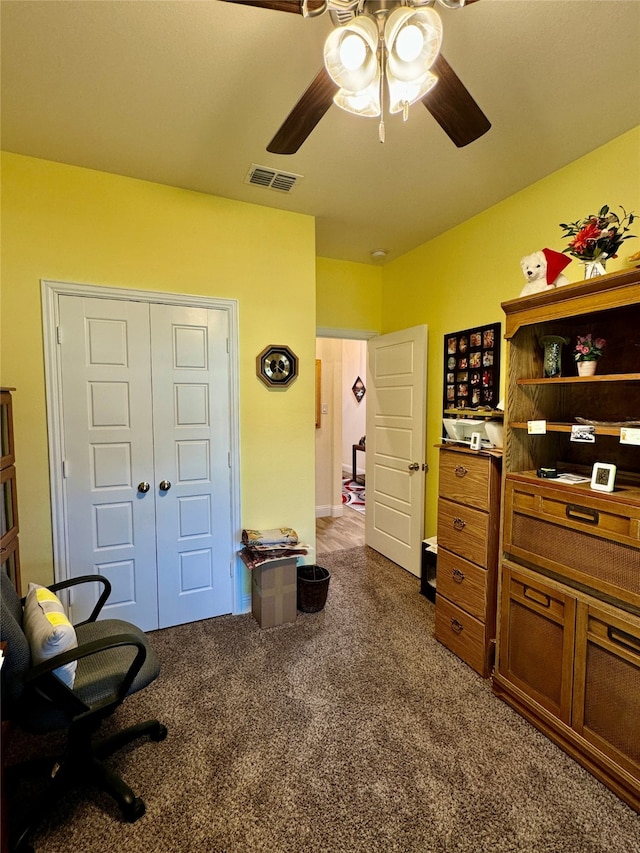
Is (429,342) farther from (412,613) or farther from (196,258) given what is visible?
(412,613)

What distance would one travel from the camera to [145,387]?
2.43m

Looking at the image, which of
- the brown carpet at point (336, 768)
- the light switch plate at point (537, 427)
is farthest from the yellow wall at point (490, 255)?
the brown carpet at point (336, 768)

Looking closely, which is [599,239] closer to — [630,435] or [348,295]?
[630,435]

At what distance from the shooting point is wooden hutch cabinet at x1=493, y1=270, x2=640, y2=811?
1444 millimetres

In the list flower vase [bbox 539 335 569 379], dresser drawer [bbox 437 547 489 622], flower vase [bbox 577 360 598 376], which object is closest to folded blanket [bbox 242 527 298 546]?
dresser drawer [bbox 437 547 489 622]

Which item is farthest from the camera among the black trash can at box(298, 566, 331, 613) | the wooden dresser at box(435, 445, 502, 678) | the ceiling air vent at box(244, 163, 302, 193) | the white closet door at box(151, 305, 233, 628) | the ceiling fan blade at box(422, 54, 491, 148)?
the black trash can at box(298, 566, 331, 613)

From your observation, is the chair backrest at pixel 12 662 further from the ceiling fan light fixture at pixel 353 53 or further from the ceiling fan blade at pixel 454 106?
the ceiling fan blade at pixel 454 106

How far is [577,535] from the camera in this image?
161 centimetres

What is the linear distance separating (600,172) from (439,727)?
2880 millimetres

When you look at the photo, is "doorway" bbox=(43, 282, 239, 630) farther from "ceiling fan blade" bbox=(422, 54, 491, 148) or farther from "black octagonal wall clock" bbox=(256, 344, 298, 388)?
"ceiling fan blade" bbox=(422, 54, 491, 148)

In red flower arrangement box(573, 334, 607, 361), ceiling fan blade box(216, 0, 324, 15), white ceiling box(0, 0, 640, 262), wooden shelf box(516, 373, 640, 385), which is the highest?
white ceiling box(0, 0, 640, 262)

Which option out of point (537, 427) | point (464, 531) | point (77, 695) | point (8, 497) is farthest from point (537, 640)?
point (8, 497)

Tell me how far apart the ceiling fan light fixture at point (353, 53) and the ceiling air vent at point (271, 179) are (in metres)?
1.18

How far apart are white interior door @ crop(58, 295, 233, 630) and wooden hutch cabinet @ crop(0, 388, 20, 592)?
0.85ft
